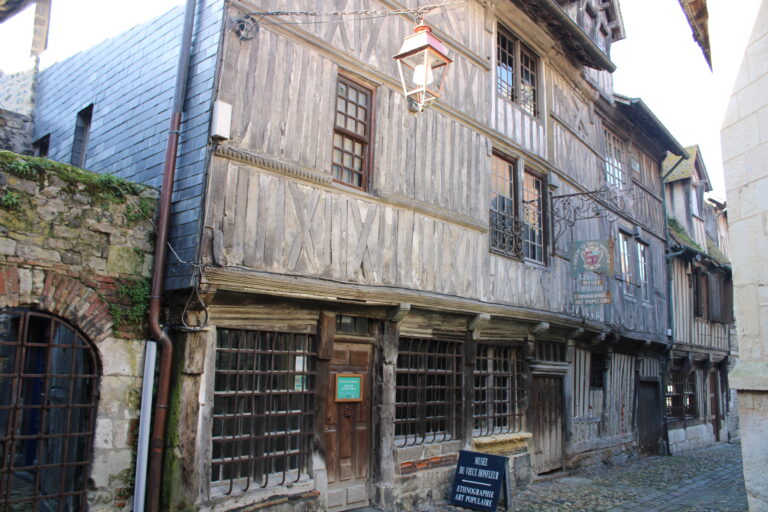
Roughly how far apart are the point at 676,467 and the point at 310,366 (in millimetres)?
9741

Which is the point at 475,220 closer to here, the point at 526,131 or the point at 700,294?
the point at 526,131

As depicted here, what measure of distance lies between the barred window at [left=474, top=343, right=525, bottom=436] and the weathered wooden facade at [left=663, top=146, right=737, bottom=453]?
7.37 meters

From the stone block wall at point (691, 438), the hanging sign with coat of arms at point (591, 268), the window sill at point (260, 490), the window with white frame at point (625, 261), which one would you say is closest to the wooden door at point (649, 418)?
the stone block wall at point (691, 438)

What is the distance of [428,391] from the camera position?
27.3 ft

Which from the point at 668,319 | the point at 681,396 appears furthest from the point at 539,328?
the point at 681,396

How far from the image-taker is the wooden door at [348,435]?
6.93 m

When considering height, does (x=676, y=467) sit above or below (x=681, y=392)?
below

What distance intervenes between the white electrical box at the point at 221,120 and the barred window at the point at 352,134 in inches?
62.8

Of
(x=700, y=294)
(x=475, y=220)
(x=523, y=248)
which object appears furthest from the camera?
(x=700, y=294)

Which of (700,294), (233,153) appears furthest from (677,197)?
(233,153)

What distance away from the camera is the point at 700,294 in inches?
686

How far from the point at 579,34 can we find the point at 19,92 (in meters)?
9.67

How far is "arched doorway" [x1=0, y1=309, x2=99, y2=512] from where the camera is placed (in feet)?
16.1

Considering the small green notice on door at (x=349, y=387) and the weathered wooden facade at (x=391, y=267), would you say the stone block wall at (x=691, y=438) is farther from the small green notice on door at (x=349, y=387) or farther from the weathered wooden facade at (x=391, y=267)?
the small green notice on door at (x=349, y=387)
